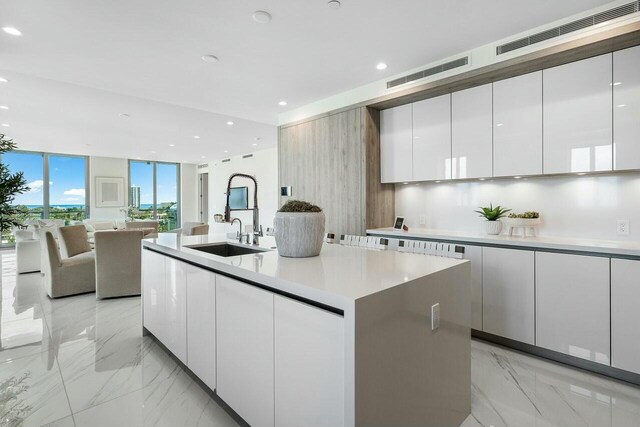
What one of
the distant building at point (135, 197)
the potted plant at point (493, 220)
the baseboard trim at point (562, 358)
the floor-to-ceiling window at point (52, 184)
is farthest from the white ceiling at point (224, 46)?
A: the distant building at point (135, 197)

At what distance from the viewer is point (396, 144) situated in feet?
12.2

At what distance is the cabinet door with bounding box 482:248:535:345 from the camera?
254 centimetres

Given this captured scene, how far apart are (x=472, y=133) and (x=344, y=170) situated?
1.50 metres

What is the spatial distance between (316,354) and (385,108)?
131 inches

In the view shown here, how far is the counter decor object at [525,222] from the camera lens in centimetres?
284

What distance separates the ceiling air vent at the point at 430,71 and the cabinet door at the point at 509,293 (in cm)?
174

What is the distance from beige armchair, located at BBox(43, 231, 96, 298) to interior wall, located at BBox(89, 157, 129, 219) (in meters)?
6.41

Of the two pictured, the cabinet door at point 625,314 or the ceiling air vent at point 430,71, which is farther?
the ceiling air vent at point 430,71

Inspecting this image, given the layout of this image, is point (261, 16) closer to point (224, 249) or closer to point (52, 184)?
point (224, 249)

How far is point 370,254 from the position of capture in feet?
6.33

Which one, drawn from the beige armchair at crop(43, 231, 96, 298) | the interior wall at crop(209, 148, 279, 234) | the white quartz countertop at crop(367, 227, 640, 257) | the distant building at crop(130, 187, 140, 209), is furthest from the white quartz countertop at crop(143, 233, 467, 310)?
the distant building at crop(130, 187, 140, 209)

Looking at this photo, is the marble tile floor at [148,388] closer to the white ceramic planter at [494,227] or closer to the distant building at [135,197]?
the white ceramic planter at [494,227]

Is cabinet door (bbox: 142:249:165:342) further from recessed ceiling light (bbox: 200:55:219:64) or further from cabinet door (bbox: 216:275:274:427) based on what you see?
recessed ceiling light (bbox: 200:55:219:64)

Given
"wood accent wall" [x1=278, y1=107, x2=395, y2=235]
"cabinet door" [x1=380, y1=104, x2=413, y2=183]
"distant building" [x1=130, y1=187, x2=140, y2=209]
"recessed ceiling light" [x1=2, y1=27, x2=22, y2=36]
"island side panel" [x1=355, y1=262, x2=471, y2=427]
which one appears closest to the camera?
"island side panel" [x1=355, y1=262, x2=471, y2=427]
